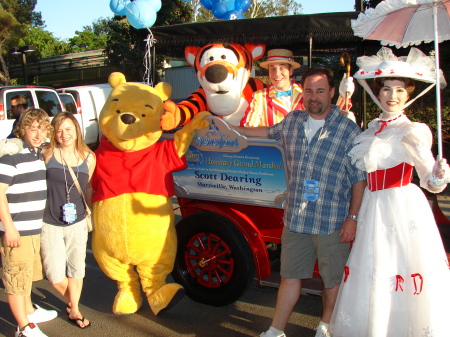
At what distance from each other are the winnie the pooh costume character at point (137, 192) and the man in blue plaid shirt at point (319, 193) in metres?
0.85

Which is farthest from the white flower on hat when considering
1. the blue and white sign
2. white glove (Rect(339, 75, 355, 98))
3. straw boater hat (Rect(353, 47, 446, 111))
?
the blue and white sign

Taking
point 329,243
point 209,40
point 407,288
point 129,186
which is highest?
point 209,40

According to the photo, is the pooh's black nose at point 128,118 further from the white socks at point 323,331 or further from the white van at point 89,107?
the white van at point 89,107

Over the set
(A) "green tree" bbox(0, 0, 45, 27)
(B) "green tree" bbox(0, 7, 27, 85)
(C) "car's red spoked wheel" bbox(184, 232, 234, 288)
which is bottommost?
(C) "car's red spoked wheel" bbox(184, 232, 234, 288)

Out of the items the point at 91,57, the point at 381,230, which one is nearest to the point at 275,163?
the point at 381,230

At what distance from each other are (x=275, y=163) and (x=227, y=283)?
101cm

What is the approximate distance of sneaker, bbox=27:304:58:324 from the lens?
3.43m

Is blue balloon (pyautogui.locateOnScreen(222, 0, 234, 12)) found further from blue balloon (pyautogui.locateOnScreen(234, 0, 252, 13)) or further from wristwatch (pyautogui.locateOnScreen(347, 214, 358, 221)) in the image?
wristwatch (pyautogui.locateOnScreen(347, 214, 358, 221))

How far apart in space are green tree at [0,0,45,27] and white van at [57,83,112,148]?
2219cm

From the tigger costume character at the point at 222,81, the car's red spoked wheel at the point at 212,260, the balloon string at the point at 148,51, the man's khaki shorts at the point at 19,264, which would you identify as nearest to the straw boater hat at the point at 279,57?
the tigger costume character at the point at 222,81

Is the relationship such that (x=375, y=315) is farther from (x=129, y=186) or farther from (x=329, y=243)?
(x=129, y=186)

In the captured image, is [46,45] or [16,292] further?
[46,45]

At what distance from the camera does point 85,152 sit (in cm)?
330

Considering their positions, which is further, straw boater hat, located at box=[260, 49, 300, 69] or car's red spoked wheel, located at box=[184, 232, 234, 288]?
straw boater hat, located at box=[260, 49, 300, 69]
